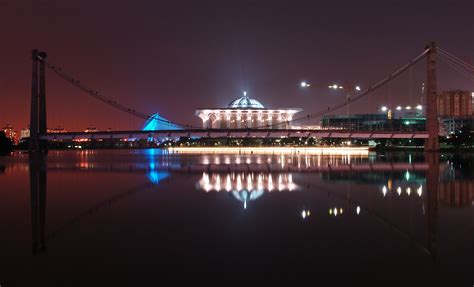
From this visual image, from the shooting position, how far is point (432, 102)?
50.3m

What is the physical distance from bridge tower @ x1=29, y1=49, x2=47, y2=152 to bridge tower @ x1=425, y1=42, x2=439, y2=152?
38.9 metres

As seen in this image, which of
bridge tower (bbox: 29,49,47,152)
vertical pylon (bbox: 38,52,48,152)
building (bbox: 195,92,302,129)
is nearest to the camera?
bridge tower (bbox: 29,49,47,152)

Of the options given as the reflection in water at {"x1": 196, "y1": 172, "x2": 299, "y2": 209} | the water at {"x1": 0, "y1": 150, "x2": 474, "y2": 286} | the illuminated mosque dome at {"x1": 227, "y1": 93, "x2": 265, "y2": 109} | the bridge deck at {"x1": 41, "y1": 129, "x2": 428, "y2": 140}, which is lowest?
the water at {"x1": 0, "y1": 150, "x2": 474, "y2": 286}

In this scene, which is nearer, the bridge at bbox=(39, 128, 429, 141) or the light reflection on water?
the light reflection on water

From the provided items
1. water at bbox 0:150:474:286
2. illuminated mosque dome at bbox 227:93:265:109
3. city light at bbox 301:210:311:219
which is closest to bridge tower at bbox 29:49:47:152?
water at bbox 0:150:474:286

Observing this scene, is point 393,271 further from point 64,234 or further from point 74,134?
point 74,134

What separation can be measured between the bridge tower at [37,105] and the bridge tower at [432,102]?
38.9 meters

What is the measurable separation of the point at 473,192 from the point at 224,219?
8200mm

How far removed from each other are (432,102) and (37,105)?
39283 millimetres

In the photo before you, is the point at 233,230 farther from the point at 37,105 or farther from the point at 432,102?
the point at 37,105

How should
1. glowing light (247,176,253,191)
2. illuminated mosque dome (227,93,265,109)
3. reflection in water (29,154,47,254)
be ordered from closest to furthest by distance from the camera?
reflection in water (29,154,47,254) → glowing light (247,176,253,191) → illuminated mosque dome (227,93,265,109)

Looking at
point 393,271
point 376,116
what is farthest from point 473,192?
point 376,116

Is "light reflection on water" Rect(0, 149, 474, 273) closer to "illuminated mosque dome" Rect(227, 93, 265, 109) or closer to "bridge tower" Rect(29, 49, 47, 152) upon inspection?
"bridge tower" Rect(29, 49, 47, 152)

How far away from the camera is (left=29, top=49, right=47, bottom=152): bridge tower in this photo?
59812mm
